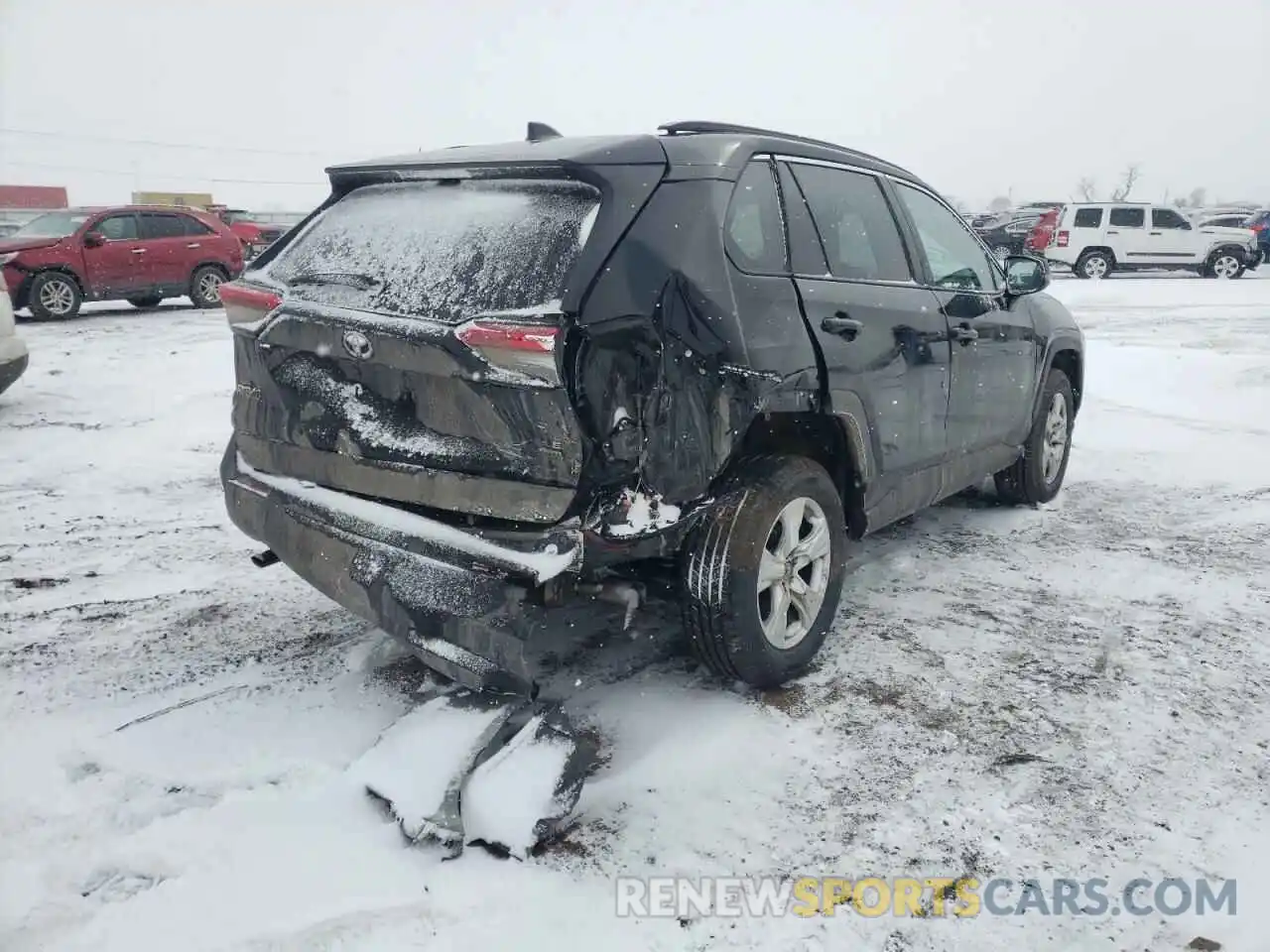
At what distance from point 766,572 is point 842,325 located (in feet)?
2.93

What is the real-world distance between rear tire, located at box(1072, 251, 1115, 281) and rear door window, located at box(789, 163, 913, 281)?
20218 millimetres

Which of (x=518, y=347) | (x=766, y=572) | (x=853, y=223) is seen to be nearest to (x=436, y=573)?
(x=518, y=347)

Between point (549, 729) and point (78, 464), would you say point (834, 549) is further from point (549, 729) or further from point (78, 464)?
point (78, 464)

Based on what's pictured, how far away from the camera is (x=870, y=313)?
11.1 ft

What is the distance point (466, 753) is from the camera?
8.40 feet

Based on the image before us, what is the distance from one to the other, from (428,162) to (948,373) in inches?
88.9

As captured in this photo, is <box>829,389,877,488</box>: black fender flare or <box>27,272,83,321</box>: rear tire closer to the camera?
<box>829,389,877,488</box>: black fender flare

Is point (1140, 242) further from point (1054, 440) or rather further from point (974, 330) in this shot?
point (974, 330)

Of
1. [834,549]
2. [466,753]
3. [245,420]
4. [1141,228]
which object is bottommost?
[466,753]

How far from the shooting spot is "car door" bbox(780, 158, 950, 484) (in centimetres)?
320

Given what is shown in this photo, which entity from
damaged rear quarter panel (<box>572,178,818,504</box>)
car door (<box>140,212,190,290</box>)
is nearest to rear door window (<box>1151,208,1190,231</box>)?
car door (<box>140,212,190,290</box>)

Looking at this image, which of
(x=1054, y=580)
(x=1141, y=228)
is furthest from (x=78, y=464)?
(x=1141, y=228)

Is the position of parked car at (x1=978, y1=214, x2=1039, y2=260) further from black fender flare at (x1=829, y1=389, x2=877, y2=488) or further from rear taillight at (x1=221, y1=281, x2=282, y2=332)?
rear taillight at (x1=221, y1=281, x2=282, y2=332)

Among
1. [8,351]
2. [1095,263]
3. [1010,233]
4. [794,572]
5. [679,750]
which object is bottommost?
[679,750]
